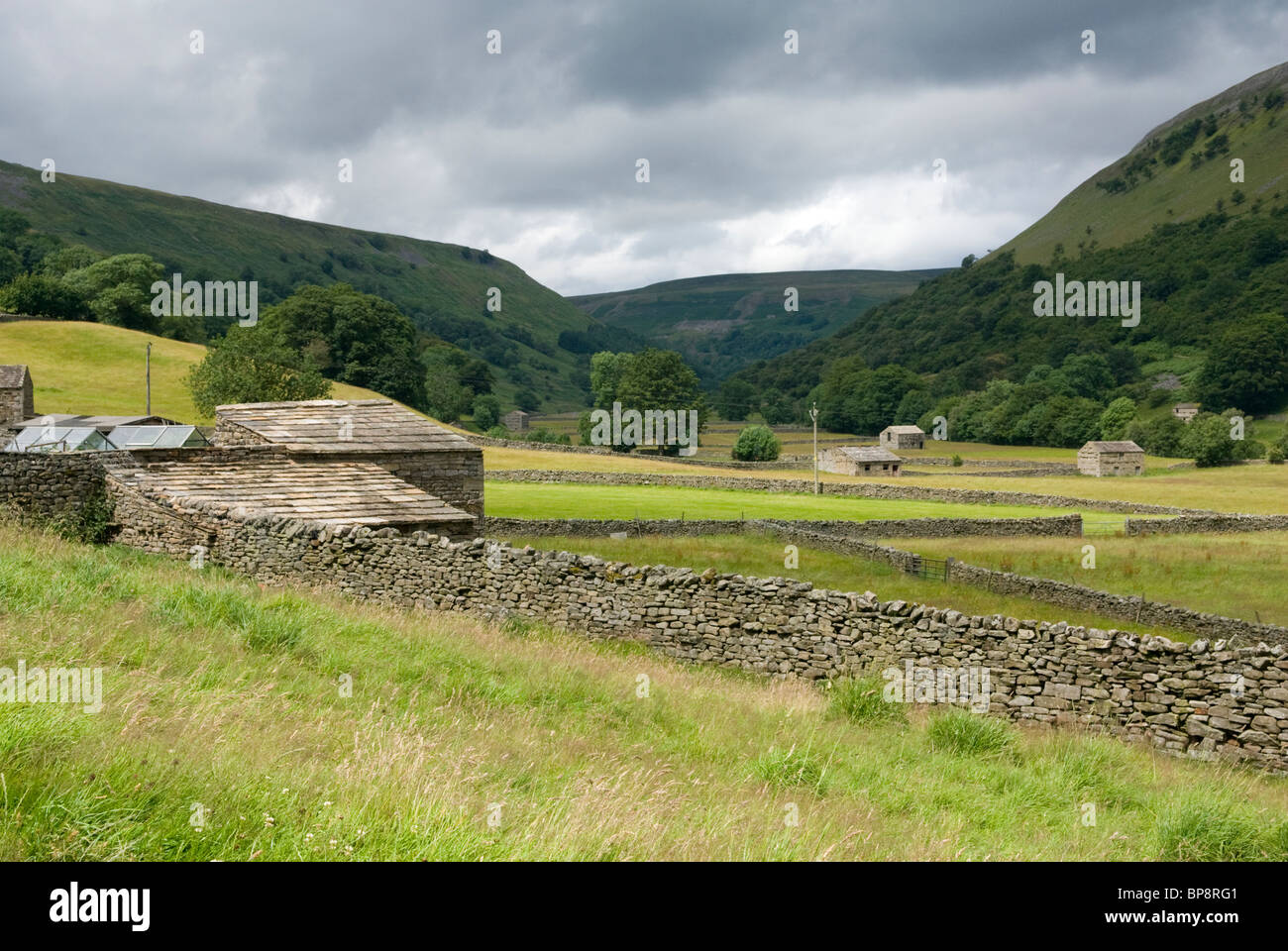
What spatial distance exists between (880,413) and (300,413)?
143 meters

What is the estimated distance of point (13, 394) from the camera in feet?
162

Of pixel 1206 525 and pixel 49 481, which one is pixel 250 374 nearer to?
pixel 49 481

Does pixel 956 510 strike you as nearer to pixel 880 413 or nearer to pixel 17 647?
pixel 17 647

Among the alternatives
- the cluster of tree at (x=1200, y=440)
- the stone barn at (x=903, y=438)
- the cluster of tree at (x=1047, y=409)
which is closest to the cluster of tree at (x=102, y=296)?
the stone barn at (x=903, y=438)

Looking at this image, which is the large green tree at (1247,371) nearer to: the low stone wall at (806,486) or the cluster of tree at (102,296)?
the low stone wall at (806,486)

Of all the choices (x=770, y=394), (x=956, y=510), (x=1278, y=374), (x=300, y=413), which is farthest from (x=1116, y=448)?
(x=770, y=394)

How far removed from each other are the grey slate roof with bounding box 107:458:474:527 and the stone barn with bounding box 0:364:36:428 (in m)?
35.9

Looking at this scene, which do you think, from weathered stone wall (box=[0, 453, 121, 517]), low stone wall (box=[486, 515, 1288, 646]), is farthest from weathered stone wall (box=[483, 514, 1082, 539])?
weathered stone wall (box=[0, 453, 121, 517])

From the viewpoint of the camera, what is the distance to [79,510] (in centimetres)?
1786

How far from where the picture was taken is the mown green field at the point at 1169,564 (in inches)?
1002

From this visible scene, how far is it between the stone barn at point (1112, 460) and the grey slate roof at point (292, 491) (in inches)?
3059

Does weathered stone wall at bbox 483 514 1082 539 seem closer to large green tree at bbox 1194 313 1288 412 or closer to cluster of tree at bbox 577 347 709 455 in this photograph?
cluster of tree at bbox 577 347 709 455

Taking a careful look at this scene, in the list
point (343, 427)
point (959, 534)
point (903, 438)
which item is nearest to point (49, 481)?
point (343, 427)

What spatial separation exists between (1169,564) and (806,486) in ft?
92.0
